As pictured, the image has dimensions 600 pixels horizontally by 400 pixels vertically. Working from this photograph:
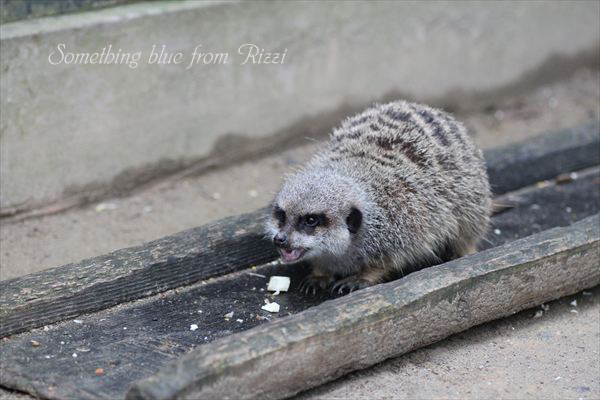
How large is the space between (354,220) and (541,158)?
2058mm

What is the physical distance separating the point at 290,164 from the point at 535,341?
2462 mm

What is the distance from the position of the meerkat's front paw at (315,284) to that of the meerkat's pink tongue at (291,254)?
0.34m

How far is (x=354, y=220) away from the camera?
4.38 metres

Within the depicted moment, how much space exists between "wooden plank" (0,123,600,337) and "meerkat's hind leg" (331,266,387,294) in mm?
474

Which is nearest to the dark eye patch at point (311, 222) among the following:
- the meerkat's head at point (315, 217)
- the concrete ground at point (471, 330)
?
the meerkat's head at point (315, 217)

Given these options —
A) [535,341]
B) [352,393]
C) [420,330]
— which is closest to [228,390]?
[352,393]

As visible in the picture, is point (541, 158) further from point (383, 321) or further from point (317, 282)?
point (383, 321)

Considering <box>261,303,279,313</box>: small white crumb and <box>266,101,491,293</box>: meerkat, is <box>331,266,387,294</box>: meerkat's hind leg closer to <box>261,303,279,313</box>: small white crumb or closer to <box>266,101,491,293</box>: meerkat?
<box>266,101,491,293</box>: meerkat

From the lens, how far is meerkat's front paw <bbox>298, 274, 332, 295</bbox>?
14.9 ft

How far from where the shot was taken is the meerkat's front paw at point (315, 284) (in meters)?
4.55

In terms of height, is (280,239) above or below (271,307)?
above

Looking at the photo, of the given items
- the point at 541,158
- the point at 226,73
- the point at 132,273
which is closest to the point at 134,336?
the point at 132,273

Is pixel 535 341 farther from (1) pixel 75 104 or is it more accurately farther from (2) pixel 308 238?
(1) pixel 75 104

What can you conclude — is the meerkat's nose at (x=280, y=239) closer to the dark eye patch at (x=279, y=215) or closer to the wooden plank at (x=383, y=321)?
the dark eye patch at (x=279, y=215)
